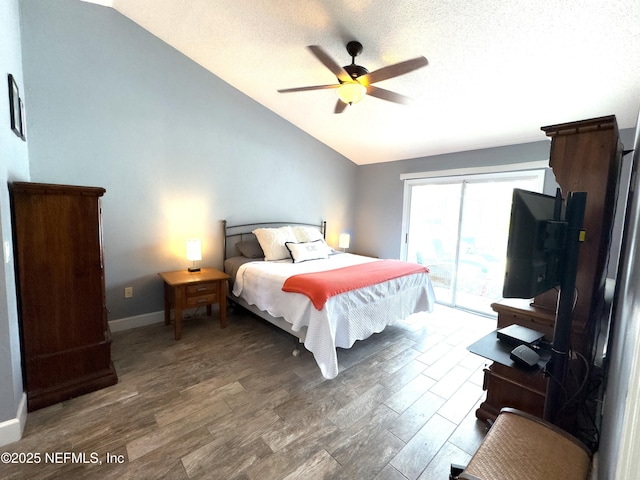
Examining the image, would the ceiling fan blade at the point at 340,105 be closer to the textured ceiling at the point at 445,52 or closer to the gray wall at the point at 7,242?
the textured ceiling at the point at 445,52

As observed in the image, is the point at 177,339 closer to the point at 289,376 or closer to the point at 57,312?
the point at 57,312

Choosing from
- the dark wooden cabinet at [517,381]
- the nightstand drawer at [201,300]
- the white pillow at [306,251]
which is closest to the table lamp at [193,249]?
the nightstand drawer at [201,300]

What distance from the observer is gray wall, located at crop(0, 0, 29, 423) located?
1438 mm

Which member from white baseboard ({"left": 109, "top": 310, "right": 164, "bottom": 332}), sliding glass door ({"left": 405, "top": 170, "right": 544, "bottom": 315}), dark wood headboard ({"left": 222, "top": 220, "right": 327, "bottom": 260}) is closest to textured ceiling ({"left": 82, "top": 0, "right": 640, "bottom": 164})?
sliding glass door ({"left": 405, "top": 170, "right": 544, "bottom": 315})

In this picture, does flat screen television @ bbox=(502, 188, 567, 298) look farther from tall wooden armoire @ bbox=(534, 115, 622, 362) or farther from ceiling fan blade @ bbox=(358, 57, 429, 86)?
ceiling fan blade @ bbox=(358, 57, 429, 86)

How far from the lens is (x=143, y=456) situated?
1.45 m

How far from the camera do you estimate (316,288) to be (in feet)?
7.22

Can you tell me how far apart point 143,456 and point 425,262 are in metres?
4.10

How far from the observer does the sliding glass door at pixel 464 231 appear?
3570 mm

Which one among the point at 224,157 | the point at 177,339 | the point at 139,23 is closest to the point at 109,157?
the point at 224,157

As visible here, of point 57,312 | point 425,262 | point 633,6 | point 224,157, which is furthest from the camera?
point 425,262

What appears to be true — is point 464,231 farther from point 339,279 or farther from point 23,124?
point 23,124

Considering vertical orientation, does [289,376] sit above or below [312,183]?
below

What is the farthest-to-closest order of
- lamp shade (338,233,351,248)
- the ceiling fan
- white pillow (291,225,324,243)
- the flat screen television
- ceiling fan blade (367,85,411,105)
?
lamp shade (338,233,351,248)
white pillow (291,225,324,243)
ceiling fan blade (367,85,411,105)
the ceiling fan
the flat screen television
